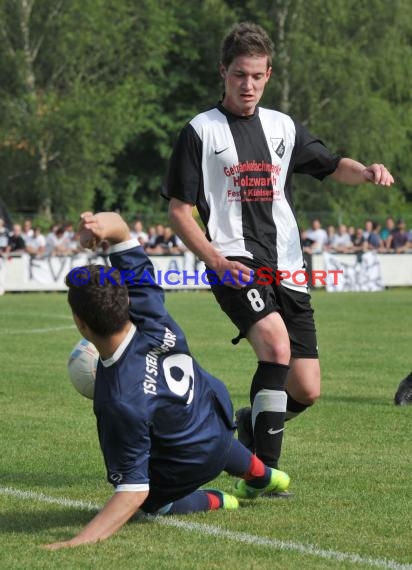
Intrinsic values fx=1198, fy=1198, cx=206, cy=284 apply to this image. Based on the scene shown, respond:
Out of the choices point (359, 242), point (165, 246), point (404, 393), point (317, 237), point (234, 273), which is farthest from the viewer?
point (359, 242)

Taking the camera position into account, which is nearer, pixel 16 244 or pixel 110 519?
pixel 110 519

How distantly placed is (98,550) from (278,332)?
176 centimetres

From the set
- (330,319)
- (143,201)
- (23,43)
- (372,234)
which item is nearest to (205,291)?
(372,234)

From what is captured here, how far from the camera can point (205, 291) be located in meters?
30.4

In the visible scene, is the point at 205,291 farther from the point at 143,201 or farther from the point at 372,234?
the point at 143,201

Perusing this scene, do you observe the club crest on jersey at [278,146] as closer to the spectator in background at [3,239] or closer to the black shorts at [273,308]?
the black shorts at [273,308]

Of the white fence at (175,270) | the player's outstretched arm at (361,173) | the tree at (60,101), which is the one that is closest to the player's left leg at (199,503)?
the player's outstretched arm at (361,173)

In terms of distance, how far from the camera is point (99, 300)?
4793 millimetres

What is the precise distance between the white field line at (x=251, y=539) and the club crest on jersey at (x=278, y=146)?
6.86 feet

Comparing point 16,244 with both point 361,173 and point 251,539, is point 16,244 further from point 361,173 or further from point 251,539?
point 251,539

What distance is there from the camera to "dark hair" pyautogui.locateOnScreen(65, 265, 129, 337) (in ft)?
15.7

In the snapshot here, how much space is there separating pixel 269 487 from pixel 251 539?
0.77 m

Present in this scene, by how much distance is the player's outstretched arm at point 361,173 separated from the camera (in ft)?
20.8

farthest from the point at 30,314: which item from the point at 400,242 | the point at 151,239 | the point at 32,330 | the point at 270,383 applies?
the point at 400,242
